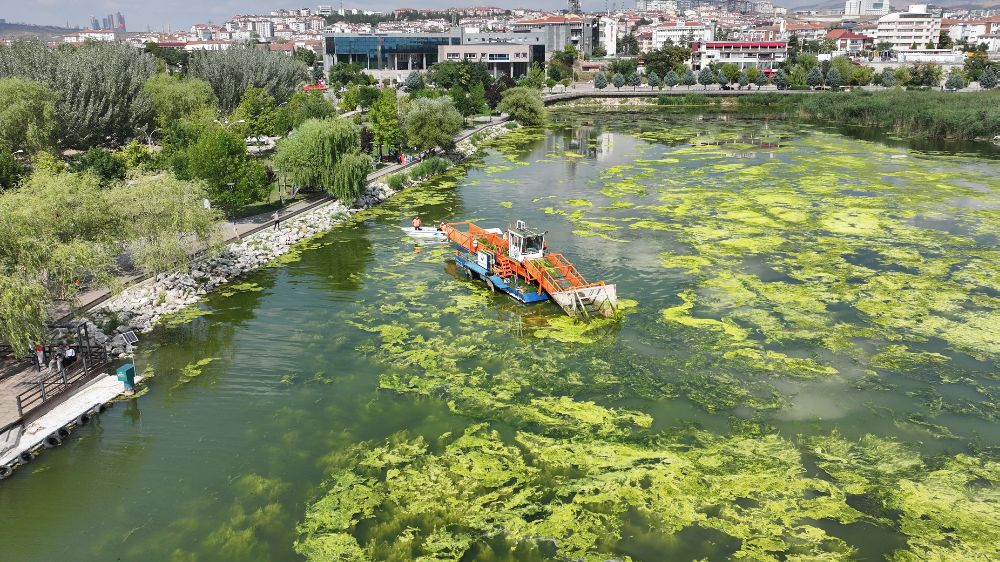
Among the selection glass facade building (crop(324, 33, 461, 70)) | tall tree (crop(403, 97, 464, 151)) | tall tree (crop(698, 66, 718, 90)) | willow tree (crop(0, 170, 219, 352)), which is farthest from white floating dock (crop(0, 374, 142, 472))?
glass facade building (crop(324, 33, 461, 70))

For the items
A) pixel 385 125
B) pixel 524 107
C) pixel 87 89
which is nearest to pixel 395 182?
pixel 385 125

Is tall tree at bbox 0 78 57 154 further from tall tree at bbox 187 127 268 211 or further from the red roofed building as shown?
the red roofed building

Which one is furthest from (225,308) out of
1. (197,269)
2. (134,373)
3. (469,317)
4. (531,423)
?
(531,423)

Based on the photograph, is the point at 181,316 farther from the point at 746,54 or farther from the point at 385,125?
the point at 746,54

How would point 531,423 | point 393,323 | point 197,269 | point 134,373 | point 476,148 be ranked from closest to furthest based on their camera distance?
point 531,423 → point 134,373 → point 393,323 → point 197,269 → point 476,148

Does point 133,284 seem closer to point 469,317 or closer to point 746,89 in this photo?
point 469,317
